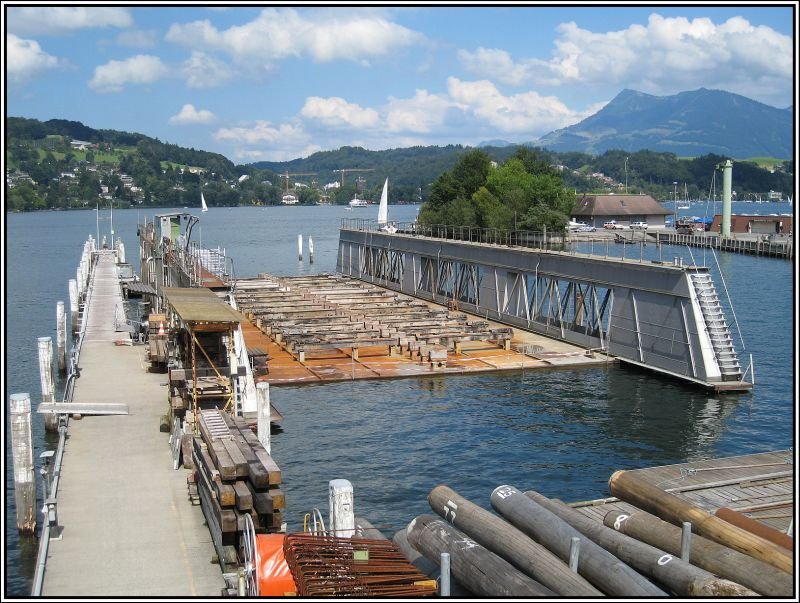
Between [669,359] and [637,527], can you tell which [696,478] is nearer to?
[637,527]

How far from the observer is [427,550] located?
1529 cm

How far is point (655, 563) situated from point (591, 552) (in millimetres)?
1054

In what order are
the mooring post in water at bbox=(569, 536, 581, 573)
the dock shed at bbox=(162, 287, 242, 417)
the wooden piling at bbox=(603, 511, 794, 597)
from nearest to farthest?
the wooden piling at bbox=(603, 511, 794, 597), the mooring post in water at bbox=(569, 536, 581, 573), the dock shed at bbox=(162, 287, 242, 417)

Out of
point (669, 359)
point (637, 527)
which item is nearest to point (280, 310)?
point (669, 359)

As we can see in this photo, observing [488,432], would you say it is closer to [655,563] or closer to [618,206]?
[655,563]

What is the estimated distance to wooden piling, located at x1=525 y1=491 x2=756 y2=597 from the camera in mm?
13031

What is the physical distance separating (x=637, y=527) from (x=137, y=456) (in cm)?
1359

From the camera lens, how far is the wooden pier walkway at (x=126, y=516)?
16.1 metres

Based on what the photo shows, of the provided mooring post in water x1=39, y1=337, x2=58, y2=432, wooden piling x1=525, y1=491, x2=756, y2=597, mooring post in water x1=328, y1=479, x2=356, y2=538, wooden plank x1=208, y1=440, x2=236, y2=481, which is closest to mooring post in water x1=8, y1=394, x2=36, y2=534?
wooden plank x1=208, y1=440, x2=236, y2=481

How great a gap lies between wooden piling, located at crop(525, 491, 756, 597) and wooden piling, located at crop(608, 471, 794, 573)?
1.02 meters

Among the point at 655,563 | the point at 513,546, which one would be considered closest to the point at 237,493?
the point at 513,546

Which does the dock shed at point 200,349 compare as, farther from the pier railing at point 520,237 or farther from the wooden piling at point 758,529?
the pier railing at point 520,237

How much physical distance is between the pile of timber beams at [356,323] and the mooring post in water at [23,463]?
21.8 metres

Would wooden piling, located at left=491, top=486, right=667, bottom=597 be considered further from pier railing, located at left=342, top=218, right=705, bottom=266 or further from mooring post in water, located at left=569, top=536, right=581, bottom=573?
pier railing, located at left=342, top=218, right=705, bottom=266
